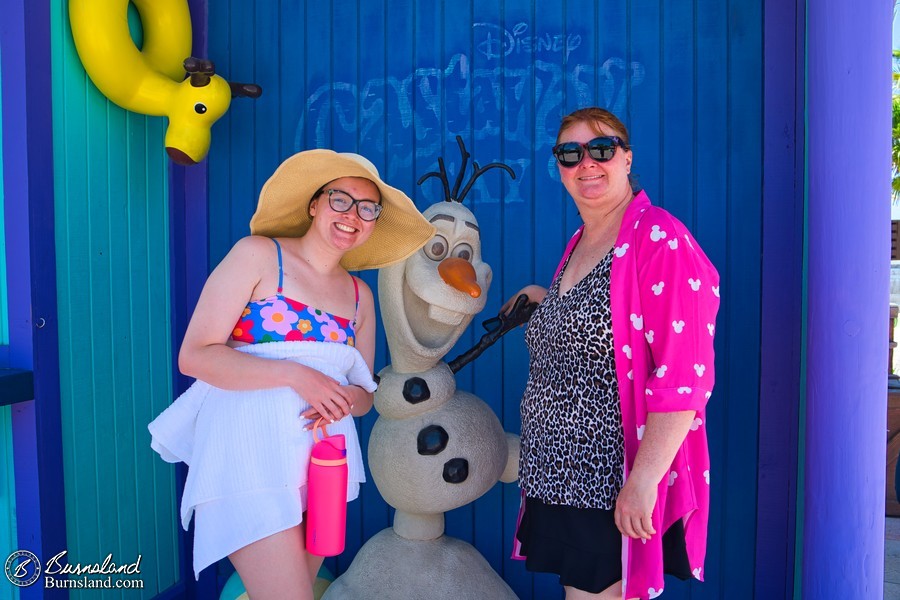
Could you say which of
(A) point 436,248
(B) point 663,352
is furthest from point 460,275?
(B) point 663,352

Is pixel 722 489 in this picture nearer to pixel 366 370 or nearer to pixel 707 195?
pixel 707 195

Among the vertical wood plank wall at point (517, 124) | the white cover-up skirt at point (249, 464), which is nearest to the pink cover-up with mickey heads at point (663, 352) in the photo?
the white cover-up skirt at point (249, 464)

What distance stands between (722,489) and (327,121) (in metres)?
2.24

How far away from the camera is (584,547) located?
1.75 m

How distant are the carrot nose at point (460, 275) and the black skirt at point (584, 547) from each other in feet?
2.21

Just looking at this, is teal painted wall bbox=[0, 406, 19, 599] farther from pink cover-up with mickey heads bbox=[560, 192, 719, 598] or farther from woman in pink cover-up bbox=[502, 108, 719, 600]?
pink cover-up with mickey heads bbox=[560, 192, 719, 598]

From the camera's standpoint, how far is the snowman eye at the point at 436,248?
2353 millimetres

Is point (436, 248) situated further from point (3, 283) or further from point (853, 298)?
point (3, 283)

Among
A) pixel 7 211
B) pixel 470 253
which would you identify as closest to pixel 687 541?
pixel 470 253

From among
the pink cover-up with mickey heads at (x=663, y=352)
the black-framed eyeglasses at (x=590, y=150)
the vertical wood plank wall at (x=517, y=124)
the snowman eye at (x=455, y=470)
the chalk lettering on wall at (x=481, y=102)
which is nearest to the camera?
the pink cover-up with mickey heads at (x=663, y=352)

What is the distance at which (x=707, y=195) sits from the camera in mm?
2830

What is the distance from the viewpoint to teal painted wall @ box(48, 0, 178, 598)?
2.54 m

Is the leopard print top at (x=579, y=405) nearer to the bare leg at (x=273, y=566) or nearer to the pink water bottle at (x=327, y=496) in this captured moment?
the pink water bottle at (x=327, y=496)

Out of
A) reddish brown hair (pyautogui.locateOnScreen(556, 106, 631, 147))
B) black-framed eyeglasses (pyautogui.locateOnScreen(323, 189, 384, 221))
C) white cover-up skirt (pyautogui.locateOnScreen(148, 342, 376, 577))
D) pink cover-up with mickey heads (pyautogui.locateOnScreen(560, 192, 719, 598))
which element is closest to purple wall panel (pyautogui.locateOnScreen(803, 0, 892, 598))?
pink cover-up with mickey heads (pyautogui.locateOnScreen(560, 192, 719, 598))
